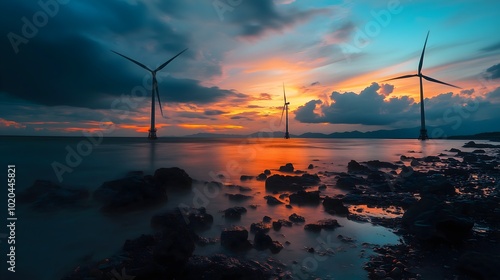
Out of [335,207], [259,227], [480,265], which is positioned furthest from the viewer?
[335,207]

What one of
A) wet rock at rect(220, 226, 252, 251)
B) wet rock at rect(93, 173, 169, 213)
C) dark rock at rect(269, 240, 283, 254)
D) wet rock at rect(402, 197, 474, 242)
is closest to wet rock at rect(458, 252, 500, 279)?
wet rock at rect(402, 197, 474, 242)

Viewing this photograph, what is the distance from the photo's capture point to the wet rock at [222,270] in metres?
6.52

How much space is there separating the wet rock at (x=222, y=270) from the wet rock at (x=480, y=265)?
510 centimetres

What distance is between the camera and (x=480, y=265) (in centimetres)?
647

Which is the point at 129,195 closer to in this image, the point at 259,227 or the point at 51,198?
the point at 51,198

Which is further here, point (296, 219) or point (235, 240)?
point (296, 219)

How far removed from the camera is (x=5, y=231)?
1127 cm

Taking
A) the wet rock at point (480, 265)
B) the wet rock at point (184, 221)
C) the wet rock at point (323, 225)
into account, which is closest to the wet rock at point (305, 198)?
the wet rock at point (323, 225)

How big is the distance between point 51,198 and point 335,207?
1556cm

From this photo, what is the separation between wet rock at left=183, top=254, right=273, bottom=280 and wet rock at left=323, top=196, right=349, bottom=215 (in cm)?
654

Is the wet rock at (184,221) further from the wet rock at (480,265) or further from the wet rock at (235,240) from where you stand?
the wet rock at (480,265)

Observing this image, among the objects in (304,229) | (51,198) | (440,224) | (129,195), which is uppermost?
(440,224)

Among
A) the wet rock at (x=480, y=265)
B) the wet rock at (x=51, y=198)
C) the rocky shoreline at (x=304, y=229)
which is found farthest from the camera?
the wet rock at (x=51, y=198)

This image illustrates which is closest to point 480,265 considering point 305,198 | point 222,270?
point 222,270
